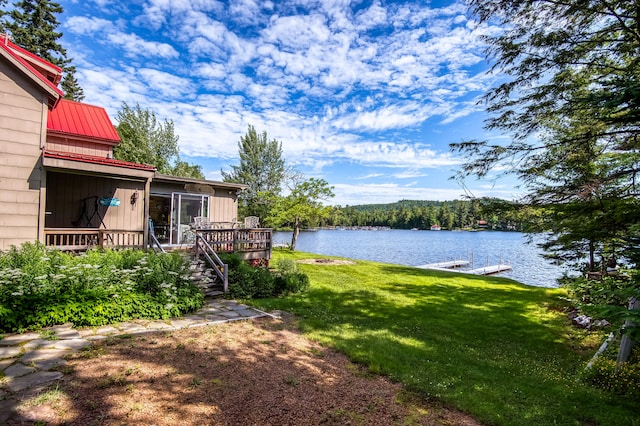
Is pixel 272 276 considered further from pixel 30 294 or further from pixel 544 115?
pixel 544 115

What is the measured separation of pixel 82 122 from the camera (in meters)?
12.5

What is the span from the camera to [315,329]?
6277mm

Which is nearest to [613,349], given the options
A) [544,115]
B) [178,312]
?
[544,115]

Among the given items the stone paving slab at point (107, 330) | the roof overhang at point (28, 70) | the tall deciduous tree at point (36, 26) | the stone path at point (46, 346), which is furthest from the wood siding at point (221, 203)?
the tall deciduous tree at point (36, 26)

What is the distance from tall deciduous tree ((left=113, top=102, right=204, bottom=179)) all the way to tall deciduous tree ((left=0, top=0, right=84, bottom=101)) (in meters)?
6.72

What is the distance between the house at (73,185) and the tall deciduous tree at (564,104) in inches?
342

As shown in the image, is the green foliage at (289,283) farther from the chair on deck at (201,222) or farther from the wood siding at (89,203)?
the wood siding at (89,203)

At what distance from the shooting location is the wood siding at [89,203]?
10328 mm

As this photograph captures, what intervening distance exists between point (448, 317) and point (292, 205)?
17248 millimetres

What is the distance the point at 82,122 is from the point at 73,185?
11.5ft

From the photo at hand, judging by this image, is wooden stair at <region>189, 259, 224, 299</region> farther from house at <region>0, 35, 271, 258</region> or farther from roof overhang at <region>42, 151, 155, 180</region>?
roof overhang at <region>42, 151, 155, 180</region>

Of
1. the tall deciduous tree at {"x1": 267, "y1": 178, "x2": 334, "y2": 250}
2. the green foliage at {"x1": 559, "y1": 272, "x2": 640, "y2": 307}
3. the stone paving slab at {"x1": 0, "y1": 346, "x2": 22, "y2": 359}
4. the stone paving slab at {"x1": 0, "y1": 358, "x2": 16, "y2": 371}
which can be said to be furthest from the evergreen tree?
the green foliage at {"x1": 559, "y1": 272, "x2": 640, "y2": 307}

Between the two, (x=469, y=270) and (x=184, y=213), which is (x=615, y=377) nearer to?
(x=184, y=213)

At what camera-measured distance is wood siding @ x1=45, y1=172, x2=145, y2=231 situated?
10.3m
